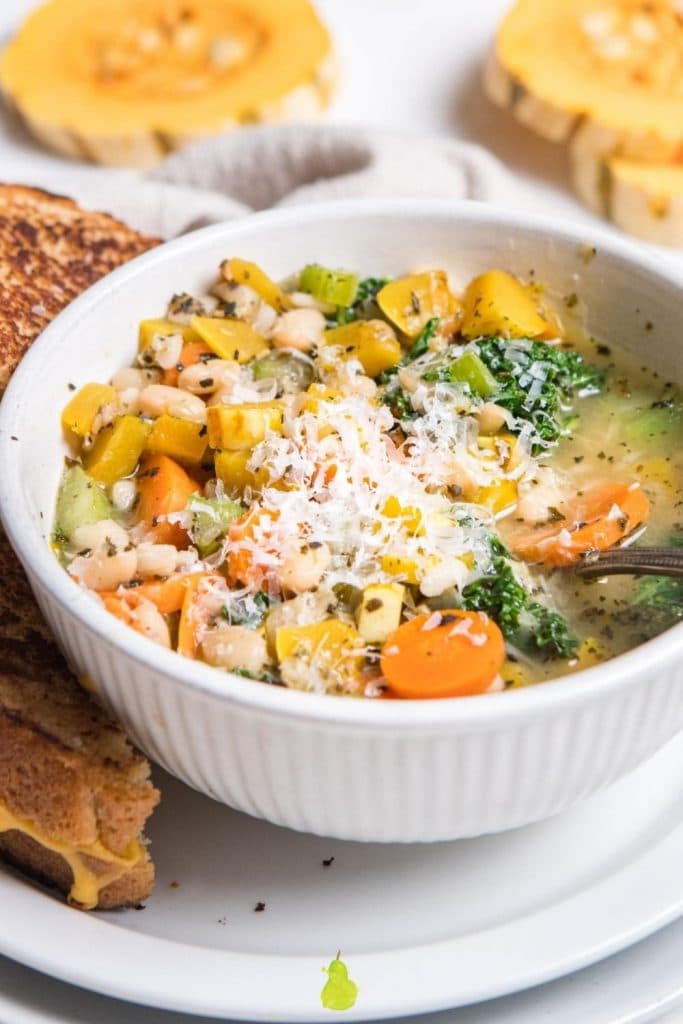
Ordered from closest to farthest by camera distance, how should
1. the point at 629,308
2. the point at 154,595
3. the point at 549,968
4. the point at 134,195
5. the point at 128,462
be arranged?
1. the point at 549,968
2. the point at 154,595
3. the point at 128,462
4. the point at 629,308
5. the point at 134,195

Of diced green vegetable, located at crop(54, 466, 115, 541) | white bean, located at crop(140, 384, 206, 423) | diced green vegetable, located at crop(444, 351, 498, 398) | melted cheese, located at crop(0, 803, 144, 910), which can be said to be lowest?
melted cheese, located at crop(0, 803, 144, 910)

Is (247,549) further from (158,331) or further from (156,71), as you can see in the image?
(156,71)

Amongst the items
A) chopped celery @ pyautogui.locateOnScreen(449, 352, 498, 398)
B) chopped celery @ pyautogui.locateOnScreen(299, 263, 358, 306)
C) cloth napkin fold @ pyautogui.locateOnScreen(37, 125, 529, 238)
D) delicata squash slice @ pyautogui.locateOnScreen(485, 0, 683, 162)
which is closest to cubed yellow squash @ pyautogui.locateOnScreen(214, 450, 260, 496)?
chopped celery @ pyautogui.locateOnScreen(449, 352, 498, 398)

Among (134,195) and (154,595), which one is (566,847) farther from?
(134,195)

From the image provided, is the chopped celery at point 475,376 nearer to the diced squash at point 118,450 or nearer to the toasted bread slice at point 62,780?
the diced squash at point 118,450

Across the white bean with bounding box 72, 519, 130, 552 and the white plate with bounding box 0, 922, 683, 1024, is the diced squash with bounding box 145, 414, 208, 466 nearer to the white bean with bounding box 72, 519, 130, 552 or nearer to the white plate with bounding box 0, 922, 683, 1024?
the white bean with bounding box 72, 519, 130, 552

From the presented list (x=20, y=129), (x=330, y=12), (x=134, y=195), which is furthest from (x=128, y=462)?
(x=330, y=12)
